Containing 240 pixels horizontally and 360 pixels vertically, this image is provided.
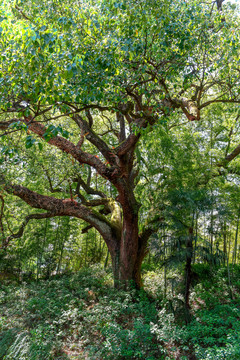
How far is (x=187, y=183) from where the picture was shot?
17.4 ft

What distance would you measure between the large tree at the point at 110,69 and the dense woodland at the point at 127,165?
3cm

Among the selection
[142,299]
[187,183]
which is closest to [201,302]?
[142,299]

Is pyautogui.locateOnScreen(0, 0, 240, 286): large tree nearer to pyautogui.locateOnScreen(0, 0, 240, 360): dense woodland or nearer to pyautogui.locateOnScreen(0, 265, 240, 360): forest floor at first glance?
pyautogui.locateOnScreen(0, 0, 240, 360): dense woodland

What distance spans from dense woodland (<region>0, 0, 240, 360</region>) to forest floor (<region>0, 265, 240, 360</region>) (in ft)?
0.08

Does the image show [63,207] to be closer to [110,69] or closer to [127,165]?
[127,165]

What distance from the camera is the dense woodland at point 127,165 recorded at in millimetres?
2963

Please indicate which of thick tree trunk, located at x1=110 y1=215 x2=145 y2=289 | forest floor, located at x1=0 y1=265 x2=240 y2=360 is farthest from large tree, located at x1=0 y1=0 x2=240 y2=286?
forest floor, located at x1=0 y1=265 x2=240 y2=360

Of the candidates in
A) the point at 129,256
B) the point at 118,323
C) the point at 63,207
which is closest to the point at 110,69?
the point at 63,207

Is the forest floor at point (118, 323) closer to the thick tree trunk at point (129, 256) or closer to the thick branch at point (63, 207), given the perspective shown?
the thick tree trunk at point (129, 256)

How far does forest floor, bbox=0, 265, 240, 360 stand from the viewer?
3209mm

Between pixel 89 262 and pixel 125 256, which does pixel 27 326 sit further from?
pixel 89 262

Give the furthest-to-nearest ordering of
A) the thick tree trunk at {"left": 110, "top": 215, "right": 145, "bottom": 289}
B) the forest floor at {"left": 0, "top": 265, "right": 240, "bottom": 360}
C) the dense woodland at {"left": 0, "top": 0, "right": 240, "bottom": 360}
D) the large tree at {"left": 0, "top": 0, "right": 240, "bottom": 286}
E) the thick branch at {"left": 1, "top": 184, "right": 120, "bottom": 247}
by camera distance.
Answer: the thick tree trunk at {"left": 110, "top": 215, "right": 145, "bottom": 289}
the thick branch at {"left": 1, "top": 184, "right": 120, "bottom": 247}
the forest floor at {"left": 0, "top": 265, "right": 240, "bottom": 360}
the dense woodland at {"left": 0, "top": 0, "right": 240, "bottom": 360}
the large tree at {"left": 0, "top": 0, "right": 240, "bottom": 286}

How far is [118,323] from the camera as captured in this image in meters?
4.26

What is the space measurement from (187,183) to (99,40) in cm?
315
